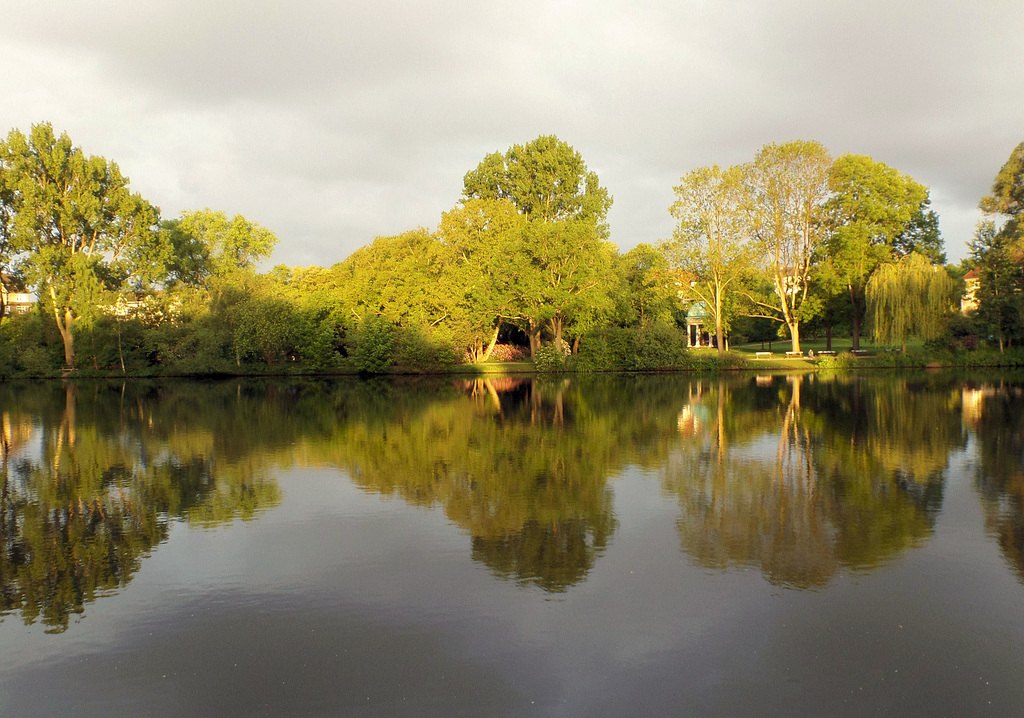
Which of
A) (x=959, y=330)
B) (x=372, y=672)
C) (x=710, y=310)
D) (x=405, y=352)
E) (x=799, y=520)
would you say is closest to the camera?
(x=372, y=672)

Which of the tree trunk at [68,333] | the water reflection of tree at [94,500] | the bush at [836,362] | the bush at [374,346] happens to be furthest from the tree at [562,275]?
the tree trunk at [68,333]

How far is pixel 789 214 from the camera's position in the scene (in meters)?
46.5

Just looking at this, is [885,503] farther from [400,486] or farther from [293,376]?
[293,376]

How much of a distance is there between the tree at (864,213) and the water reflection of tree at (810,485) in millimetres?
26126

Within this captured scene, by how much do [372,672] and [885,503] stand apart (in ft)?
27.0

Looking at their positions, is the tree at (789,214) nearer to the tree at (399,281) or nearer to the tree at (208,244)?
the tree at (399,281)

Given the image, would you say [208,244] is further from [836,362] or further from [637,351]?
[836,362]

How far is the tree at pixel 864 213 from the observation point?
45.8 m

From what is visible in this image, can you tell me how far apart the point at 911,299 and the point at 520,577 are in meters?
42.4

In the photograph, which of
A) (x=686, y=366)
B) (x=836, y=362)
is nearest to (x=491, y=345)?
(x=686, y=366)

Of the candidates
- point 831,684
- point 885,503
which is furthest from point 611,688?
point 885,503

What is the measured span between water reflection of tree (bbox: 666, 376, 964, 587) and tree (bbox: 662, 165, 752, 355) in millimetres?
25943

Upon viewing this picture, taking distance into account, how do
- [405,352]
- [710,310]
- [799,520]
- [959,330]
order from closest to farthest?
[799,520], [959,330], [405,352], [710,310]

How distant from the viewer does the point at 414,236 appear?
167 ft
